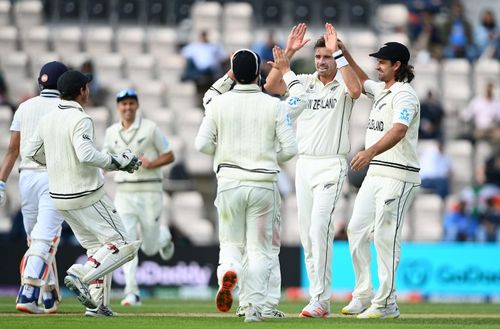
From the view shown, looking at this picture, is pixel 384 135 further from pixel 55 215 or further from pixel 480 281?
pixel 480 281

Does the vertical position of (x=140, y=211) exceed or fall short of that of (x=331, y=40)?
it falls short

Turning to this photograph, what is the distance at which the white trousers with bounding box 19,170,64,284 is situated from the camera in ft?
40.0

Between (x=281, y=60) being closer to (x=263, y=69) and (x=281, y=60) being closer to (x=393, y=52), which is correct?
(x=393, y=52)

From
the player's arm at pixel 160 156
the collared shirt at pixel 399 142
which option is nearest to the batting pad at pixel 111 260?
the collared shirt at pixel 399 142

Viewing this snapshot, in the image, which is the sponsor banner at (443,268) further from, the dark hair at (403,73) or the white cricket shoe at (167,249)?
the dark hair at (403,73)

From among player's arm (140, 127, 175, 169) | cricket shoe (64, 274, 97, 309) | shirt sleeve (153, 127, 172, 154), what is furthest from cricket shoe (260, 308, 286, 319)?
shirt sleeve (153, 127, 172, 154)

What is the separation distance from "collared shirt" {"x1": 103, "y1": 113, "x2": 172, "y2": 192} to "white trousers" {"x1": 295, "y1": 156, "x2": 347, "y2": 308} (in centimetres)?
327

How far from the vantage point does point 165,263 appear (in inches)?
767

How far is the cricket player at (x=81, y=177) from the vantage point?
1145 centimetres

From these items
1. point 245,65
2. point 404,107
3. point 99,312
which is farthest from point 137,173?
point 245,65

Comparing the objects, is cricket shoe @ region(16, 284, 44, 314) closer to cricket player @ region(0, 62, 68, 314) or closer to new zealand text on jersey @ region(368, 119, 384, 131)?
cricket player @ region(0, 62, 68, 314)

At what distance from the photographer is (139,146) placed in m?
15.3

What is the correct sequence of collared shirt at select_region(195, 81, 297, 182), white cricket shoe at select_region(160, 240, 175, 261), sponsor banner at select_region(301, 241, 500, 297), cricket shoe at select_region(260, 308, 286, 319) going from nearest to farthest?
collared shirt at select_region(195, 81, 297, 182) → cricket shoe at select_region(260, 308, 286, 319) → white cricket shoe at select_region(160, 240, 175, 261) → sponsor banner at select_region(301, 241, 500, 297)

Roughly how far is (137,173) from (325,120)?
12.4 feet
